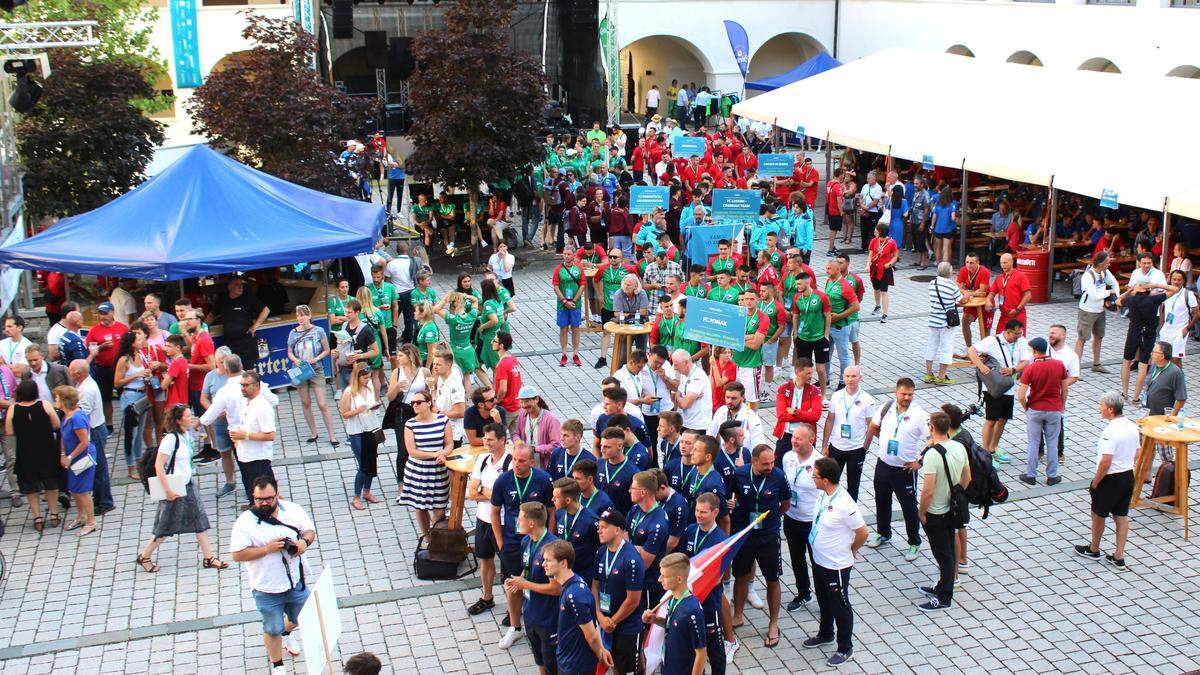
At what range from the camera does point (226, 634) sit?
885cm

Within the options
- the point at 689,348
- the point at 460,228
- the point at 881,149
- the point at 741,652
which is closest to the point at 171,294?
the point at 689,348

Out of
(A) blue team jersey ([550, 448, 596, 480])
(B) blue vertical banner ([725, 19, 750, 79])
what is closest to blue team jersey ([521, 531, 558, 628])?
(A) blue team jersey ([550, 448, 596, 480])

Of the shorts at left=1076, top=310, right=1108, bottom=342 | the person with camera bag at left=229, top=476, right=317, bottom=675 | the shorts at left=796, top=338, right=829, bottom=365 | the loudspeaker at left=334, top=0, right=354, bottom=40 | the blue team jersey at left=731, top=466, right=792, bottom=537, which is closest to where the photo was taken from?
the person with camera bag at left=229, top=476, right=317, bottom=675

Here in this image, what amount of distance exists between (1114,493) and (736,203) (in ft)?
32.0

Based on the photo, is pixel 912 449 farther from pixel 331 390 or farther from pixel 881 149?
pixel 881 149

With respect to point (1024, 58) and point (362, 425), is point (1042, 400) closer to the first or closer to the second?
point (362, 425)

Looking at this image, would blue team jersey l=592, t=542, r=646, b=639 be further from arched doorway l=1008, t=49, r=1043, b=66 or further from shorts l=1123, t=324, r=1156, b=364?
arched doorway l=1008, t=49, r=1043, b=66

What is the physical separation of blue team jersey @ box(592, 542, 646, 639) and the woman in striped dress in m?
2.38

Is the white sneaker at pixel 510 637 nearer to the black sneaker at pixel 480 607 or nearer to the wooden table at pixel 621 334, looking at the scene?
the black sneaker at pixel 480 607

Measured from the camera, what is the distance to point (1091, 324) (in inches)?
558

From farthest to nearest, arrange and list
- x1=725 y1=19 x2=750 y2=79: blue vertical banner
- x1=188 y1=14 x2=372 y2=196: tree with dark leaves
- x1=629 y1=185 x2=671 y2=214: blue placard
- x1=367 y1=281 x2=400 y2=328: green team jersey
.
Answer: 1. x1=725 y1=19 x2=750 y2=79: blue vertical banner
2. x1=629 y1=185 x2=671 y2=214: blue placard
3. x1=188 y1=14 x2=372 y2=196: tree with dark leaves
4. x1=367 y1=281 x2=400 y2=328: green team jersey

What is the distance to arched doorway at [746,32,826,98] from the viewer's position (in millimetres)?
39938

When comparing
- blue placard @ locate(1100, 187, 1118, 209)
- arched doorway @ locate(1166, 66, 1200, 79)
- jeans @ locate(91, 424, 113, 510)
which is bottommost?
jeans @ locate(91, 424, 113, 510)

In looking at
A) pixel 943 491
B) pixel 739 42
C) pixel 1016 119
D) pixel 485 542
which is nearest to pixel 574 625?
pixel 485 542
